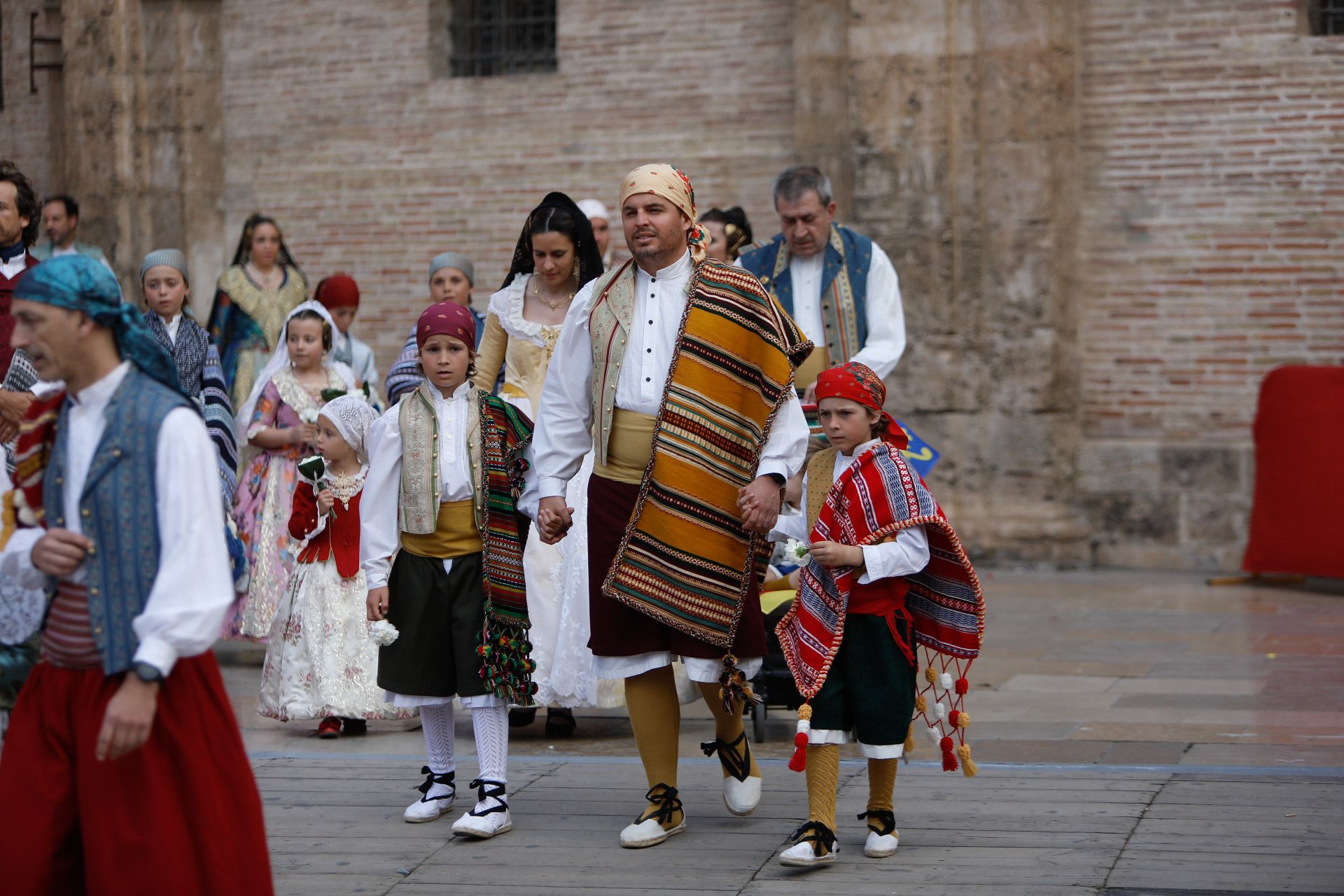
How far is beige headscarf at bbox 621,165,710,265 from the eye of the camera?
527 cm

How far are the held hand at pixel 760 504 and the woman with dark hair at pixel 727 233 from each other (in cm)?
294

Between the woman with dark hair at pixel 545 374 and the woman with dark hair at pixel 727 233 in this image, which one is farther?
the woman with dark hair at pixel 727 233

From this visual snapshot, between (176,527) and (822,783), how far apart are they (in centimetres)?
216

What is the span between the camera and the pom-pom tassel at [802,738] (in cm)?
482

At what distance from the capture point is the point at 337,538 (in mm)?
7277

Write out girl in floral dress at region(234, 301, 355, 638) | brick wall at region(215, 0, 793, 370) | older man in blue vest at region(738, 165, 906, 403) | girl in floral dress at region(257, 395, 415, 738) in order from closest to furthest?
girl in floral dress at region(257, 395, 415, 738), older man in blue vest at region(738, 165, 906, 403), girl in floral dress at region(234, 301, 355, 638), brick wall at region(215, 0, 793, 370)

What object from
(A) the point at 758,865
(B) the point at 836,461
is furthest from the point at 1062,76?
(A) the point at 758,865

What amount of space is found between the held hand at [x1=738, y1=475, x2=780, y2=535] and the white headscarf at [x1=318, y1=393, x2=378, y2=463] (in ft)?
6.92

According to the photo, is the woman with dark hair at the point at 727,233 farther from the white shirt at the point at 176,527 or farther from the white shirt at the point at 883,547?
the white shirt at the point at 176,527

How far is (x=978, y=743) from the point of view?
657 cm

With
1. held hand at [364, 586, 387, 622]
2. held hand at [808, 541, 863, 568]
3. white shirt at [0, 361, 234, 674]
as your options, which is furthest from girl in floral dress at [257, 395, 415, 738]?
white shirt at [0, 361, 234, 674]

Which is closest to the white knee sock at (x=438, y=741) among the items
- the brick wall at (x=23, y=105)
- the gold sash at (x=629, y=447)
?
the gold sash at (x=629, y=447)

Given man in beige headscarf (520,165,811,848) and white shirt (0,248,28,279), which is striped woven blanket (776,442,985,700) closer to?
man in beige headscarf (520,165,811,848)

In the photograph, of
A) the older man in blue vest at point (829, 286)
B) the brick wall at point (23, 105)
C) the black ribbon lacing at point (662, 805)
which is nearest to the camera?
the black ribbon lacing at point (662, 805)
